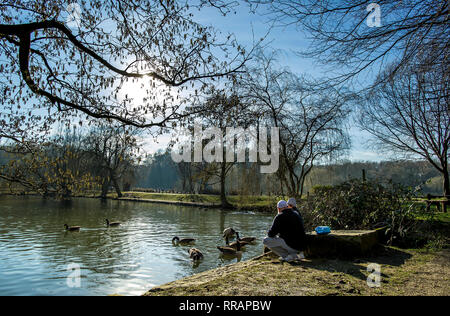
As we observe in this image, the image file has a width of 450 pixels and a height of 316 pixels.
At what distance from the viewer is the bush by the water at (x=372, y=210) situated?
26.6 ft

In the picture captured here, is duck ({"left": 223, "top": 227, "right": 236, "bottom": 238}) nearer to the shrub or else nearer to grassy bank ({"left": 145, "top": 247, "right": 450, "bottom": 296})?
the shrub

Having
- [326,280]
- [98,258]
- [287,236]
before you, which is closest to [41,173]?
[98,258]

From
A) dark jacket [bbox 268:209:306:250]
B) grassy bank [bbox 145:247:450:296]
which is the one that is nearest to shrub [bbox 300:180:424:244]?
grassy bank [bbox 145:247:450:296]

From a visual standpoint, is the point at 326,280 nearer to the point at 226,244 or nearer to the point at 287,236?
the point at 287,236

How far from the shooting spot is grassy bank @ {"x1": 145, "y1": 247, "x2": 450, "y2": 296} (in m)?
4.09

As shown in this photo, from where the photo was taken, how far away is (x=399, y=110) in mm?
20047

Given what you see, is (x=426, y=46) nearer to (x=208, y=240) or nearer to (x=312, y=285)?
(x=312, y=285)

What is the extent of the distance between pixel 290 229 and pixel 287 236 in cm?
15

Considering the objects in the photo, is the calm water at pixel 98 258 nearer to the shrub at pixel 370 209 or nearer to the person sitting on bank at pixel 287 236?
the person sitting on bank at pixel 287 236

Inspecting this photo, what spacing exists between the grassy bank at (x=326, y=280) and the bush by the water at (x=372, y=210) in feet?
5.85

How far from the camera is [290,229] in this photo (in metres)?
6.37

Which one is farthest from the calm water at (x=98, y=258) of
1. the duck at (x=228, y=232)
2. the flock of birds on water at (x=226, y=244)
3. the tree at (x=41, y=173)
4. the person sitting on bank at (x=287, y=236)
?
the person sitting on bank at (x=287, y=236)

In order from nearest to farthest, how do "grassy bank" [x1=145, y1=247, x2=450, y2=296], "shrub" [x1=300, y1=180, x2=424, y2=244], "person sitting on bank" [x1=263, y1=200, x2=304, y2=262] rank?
"grassy bank" [x1=145, y1=247, x2=450, y2=296], "person sitting on bank" [x1=263, y1=200, x2=304, y2=262], "shrub" [x1=300, y1=180, x2=424, y2=244]
